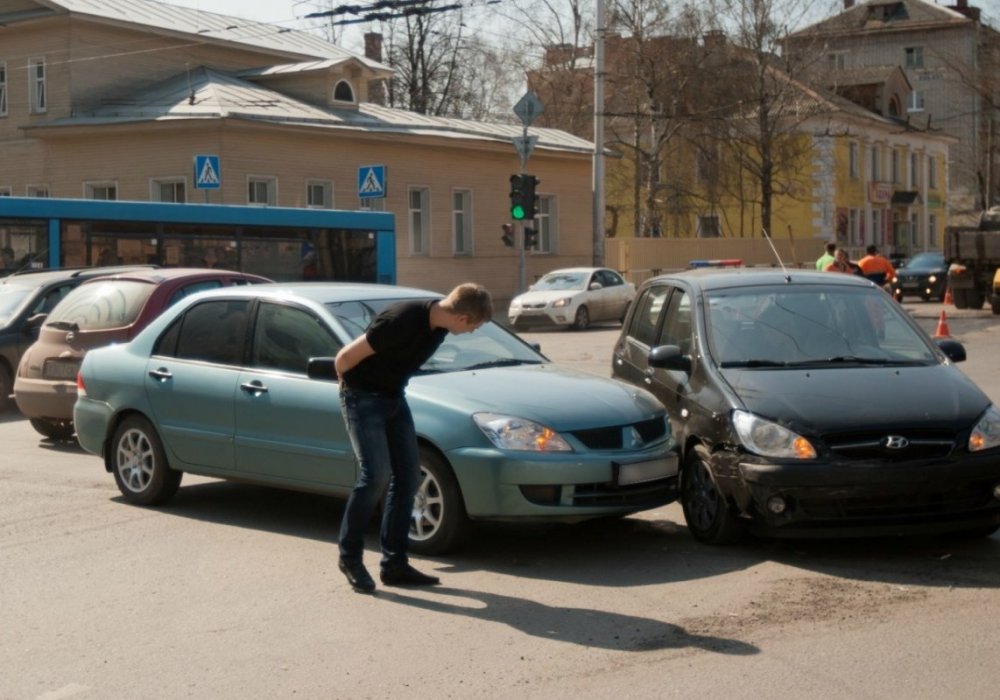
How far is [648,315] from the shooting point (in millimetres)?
10031

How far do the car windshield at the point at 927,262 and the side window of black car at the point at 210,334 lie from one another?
34174 mm

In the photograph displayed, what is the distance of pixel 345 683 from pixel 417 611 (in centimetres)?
117

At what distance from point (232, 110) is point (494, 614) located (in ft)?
96.2

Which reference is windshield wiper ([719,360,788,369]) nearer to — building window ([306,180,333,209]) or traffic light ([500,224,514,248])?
traffic light ([500,224,514,248])

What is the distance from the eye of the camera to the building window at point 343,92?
39.3 m

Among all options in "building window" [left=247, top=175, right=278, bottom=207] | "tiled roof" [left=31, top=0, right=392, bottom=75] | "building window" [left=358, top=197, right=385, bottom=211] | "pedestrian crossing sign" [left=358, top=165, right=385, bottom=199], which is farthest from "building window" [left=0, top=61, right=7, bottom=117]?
"pedestrian crossing sign" [left=358, top=165, right=385, bottom=199]

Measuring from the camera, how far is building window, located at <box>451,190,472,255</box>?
4162cm

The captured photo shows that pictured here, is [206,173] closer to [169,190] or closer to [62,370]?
[169,190]

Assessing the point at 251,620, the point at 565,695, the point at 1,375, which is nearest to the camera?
the point at 565,695

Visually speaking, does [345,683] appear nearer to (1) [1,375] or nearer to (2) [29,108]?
(1) [1,375]

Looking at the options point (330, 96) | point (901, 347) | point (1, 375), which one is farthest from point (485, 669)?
point (330, 96)

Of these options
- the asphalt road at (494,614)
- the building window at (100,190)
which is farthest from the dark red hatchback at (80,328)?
the building window at (100,190)

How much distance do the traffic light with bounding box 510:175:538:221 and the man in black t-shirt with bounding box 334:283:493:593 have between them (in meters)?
23.3

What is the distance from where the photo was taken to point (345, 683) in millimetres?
5562
